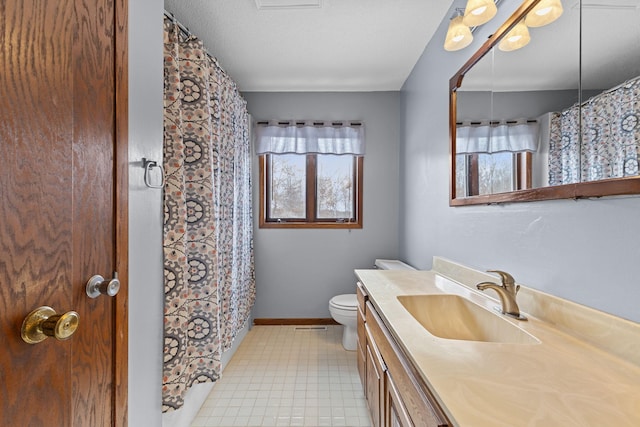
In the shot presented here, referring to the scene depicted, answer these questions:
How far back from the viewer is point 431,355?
2.58ft

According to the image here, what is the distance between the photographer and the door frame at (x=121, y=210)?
36.1 inches

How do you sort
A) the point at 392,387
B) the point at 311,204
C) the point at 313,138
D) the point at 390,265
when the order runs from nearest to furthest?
1. the point at 392,387
2. the point at 390,265
3. the point at 313,138
4. the point at 311,204

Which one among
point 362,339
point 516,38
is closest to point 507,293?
point 362,339

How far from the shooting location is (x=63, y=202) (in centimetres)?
72

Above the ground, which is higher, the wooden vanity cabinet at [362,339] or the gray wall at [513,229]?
the gray wall at [513,229]

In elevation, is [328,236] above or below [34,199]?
below

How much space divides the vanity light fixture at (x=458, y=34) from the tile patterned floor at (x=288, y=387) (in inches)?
83.9

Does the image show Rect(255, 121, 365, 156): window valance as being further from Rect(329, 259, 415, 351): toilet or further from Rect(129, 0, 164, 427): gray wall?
Rect(129, 0, 164, 427): gray wall

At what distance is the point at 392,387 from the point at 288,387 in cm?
122

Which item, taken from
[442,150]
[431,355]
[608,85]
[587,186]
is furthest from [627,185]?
[442,150]

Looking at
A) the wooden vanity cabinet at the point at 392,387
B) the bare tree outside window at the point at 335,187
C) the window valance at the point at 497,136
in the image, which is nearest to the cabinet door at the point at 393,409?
the wooden vanity cabinet at the point at 392,387

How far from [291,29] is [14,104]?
72.5 inches

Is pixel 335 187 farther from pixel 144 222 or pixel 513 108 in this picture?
pixel 144 222

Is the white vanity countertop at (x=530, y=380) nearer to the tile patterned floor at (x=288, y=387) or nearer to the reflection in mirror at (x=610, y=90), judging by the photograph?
the reflection in mirror at (x=610, y=90)
